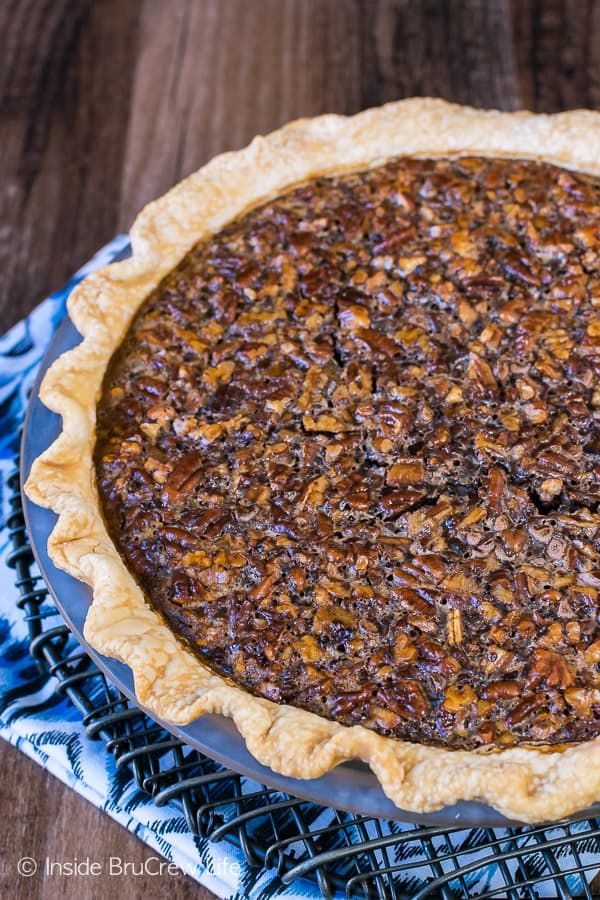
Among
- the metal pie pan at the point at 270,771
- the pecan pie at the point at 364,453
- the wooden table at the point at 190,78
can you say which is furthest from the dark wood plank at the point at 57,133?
the metal pie pan at the point at 270,771

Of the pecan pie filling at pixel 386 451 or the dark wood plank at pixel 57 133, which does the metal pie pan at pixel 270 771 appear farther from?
the dark wood plank at pixel 57 133

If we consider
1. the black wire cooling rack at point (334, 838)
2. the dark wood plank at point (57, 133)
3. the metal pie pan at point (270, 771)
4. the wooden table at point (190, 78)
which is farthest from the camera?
the wooden table at point (190, 78)

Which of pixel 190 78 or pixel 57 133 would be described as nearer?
pixel 57 133

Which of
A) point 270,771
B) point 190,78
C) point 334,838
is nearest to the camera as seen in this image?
point 270,771

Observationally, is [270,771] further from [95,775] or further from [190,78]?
[190,78]

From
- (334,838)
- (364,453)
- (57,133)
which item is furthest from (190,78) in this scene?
(334,838)

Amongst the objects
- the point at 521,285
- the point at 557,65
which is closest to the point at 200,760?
the point at 521,285
